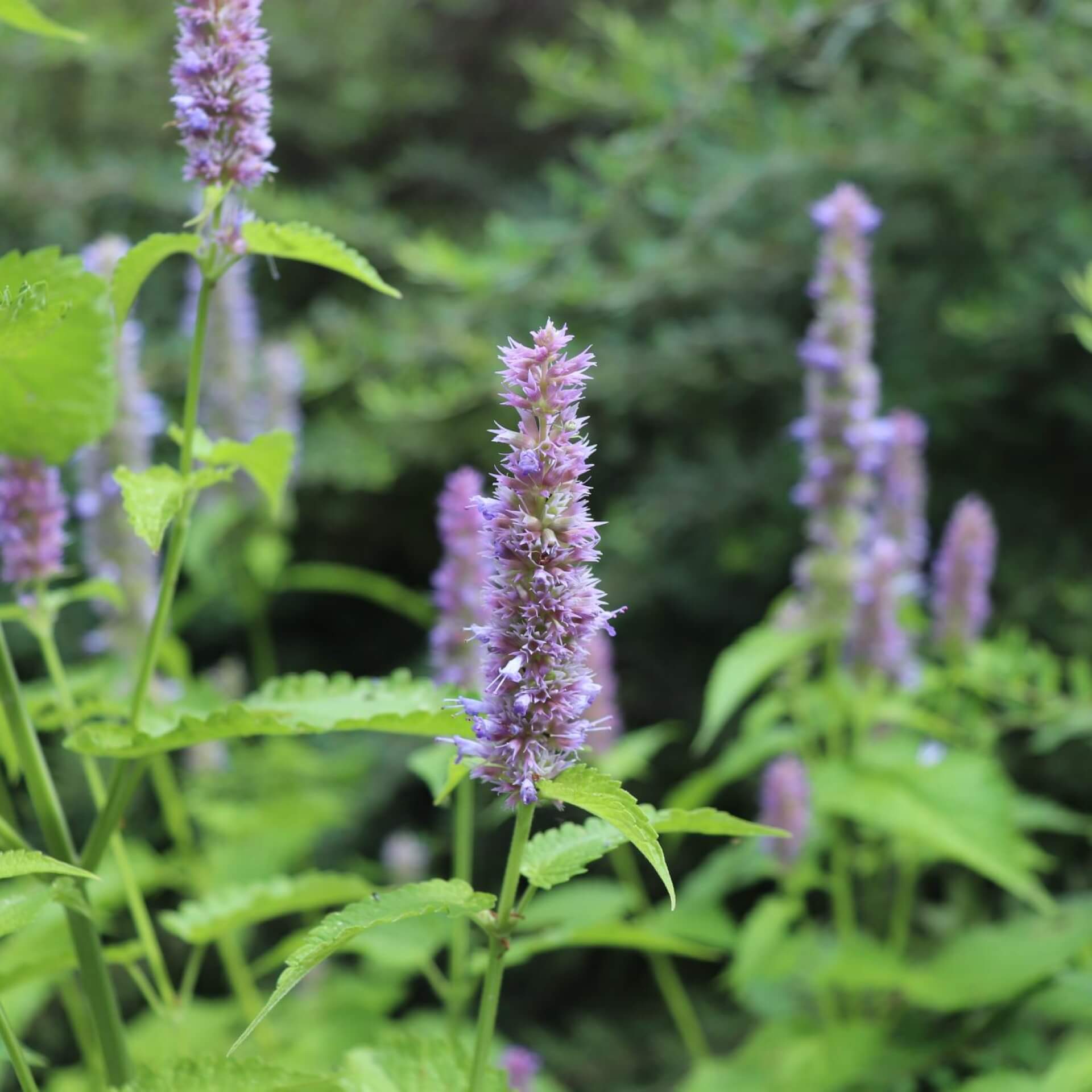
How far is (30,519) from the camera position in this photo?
1175 mm

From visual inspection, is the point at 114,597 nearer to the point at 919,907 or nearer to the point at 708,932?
the point at 708,932

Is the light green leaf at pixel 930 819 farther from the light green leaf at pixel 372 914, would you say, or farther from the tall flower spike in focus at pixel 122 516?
the tall flower spike in focus at pixel 122 516

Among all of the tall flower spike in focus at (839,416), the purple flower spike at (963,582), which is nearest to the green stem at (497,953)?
the tall flower spike in focus at (839,416)

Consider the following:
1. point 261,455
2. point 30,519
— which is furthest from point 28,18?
point 30,519

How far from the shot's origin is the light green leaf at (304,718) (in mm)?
815

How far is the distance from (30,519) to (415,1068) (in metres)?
0.66

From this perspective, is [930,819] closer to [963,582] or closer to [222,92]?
[963,582]

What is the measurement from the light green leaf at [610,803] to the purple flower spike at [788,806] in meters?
1.31

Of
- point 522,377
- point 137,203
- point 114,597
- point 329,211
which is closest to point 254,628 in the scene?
point 329,211

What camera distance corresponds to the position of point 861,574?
211cm

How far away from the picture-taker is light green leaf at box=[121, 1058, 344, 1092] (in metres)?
0.73

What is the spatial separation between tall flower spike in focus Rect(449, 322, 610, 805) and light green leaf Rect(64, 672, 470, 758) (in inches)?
2.5

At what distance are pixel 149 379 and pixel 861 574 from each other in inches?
91.5

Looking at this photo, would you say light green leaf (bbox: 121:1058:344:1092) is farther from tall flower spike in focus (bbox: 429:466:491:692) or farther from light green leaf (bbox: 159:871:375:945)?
tall flower spike in focus (bbox: 429:466:491:692)
